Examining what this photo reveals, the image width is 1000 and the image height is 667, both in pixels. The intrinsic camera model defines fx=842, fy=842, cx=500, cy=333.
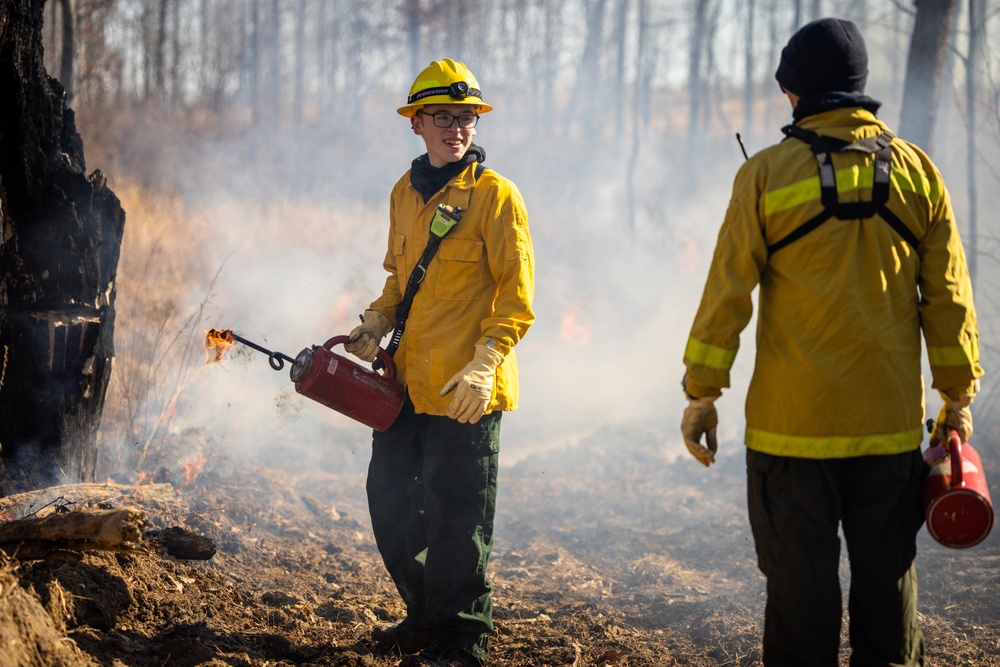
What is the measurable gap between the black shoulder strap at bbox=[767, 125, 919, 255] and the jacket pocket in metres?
1.26

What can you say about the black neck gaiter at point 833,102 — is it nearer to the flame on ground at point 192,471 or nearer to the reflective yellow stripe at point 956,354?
the reflective yellow stripe at point 956,354

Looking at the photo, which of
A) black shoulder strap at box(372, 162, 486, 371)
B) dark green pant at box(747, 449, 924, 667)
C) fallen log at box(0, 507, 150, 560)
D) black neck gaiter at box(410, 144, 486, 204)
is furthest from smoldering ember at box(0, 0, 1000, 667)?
dark green pant at box(747, 449, 924, 667)

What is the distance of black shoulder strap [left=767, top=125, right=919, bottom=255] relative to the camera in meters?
2.39

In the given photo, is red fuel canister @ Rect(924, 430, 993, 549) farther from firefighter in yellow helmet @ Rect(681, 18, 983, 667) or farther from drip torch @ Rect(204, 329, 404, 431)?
drip torch @ Rect(204, 329, 404, 431)

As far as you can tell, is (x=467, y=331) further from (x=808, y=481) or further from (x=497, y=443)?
(x=808, y=481)

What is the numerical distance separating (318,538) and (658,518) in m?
2.99

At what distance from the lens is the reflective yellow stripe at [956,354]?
2461mm

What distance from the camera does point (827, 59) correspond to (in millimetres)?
2457

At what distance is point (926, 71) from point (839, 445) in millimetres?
6845

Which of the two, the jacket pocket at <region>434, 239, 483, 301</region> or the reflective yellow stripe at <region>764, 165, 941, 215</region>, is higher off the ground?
the reflective yellow stripe at <region>764, 165, 941, 215</region>

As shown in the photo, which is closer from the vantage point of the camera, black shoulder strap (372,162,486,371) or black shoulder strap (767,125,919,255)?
black shoulder strap (767,125,919,255)

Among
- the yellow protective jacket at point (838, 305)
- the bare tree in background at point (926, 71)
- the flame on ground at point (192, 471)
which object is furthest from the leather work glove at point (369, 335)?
the bare tree in background at point (926, 71)

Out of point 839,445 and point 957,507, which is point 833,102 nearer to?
point 839,445

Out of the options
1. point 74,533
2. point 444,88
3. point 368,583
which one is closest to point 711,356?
point 444,88
